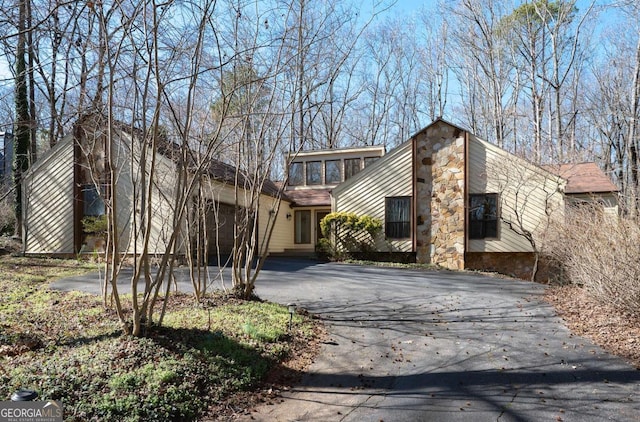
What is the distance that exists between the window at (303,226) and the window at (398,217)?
504cm

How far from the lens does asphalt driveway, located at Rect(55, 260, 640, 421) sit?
13.0ft

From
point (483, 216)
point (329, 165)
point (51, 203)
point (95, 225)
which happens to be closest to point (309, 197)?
point (329, 165)

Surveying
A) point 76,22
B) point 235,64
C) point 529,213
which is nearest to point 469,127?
point 529,213

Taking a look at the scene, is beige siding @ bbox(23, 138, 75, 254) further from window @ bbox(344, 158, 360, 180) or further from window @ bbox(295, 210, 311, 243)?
window @ bbox(344, 158, 360, 180)

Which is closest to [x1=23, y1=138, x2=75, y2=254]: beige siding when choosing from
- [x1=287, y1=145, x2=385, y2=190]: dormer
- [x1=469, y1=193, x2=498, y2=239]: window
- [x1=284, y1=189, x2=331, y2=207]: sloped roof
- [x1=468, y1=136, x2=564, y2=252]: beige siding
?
[x1=284, y1=189, x2=331, y2=207]: sloped roof

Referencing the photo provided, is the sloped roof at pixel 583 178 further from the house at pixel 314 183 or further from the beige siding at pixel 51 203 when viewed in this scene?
the beige siding at pixel 51 203

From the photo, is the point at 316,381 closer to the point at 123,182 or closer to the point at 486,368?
the point at 486,368

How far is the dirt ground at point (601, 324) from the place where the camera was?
5539 mm

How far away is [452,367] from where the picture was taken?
196 inches

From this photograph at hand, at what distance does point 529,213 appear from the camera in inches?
585

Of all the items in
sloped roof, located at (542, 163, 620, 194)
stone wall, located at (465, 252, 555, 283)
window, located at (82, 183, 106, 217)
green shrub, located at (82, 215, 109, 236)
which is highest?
sloped roof, located at (542, 163, 620, 194)

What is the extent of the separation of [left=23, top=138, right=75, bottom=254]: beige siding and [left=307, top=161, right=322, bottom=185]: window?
10203 mm

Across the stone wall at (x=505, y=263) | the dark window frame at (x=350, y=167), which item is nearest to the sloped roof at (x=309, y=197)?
the dark window frame at (x=350, y=167)

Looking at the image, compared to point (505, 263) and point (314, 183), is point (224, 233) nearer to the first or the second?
point (314, 183)
